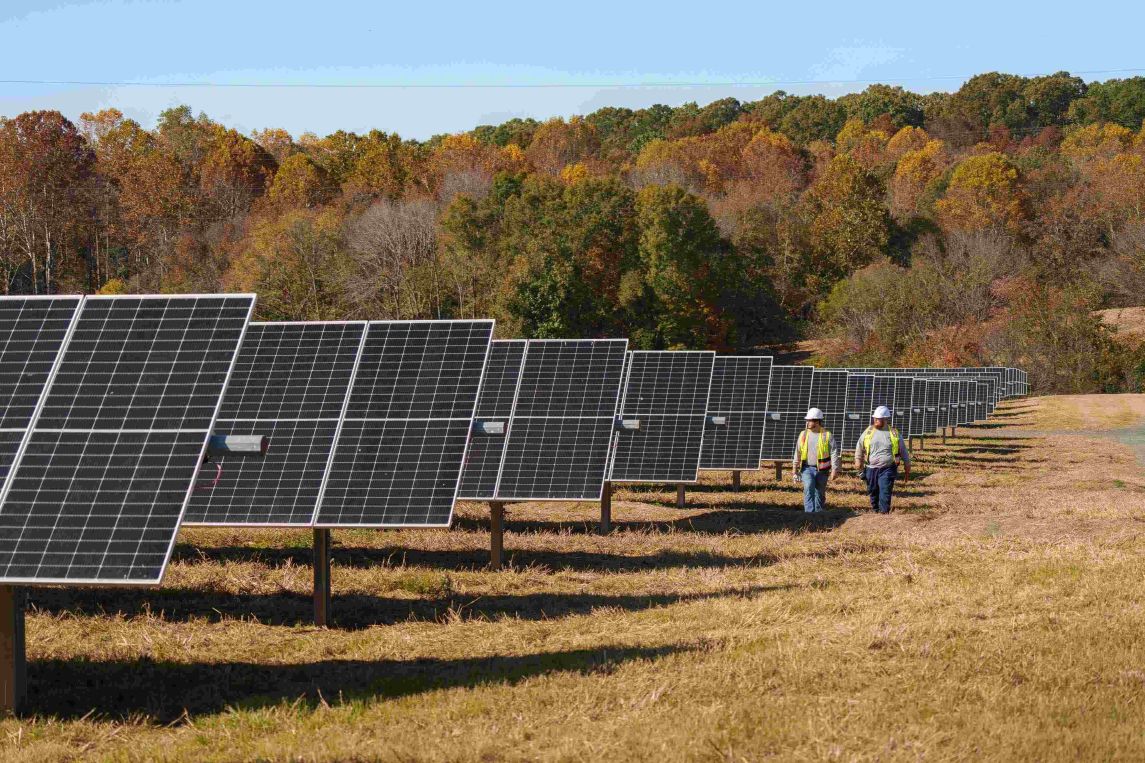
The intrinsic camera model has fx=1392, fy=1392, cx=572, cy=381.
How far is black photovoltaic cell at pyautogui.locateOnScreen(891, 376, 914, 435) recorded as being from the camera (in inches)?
1489

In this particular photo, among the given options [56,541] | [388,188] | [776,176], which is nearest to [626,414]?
[56,541]

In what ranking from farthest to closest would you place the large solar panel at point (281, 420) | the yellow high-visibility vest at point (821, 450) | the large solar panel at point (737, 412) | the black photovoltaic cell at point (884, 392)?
1. the black photovoltaic cell at point (884, 392)
2. the large solar panel at point (737, 412)
3. the yellow high-visibility vest at point (821, 450)
4. the large solar panel at point (281, 420)

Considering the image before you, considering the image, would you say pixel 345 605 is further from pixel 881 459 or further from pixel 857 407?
pixel 857 407

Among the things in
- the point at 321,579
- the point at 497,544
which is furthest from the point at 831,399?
the point at 321,579

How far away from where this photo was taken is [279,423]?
1415cm

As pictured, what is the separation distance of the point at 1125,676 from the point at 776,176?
389 feet

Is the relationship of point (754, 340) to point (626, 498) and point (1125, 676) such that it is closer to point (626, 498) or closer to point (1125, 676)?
point (626, 498)

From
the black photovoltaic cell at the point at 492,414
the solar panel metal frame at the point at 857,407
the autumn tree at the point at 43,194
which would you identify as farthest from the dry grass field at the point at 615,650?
the autumn tree at the point at 43,194

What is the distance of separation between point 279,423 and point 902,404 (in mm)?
27227

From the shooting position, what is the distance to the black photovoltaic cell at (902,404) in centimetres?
3781

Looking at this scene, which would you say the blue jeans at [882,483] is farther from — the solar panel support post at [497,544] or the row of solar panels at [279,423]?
the solar panel support post at [497,544]

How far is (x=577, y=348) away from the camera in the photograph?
20.2 metres

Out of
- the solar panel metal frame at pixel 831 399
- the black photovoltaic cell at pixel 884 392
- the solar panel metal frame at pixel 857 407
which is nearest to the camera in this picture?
the solar panel metal frame at pixel 831 399

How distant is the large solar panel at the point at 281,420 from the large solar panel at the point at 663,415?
19.3ft
